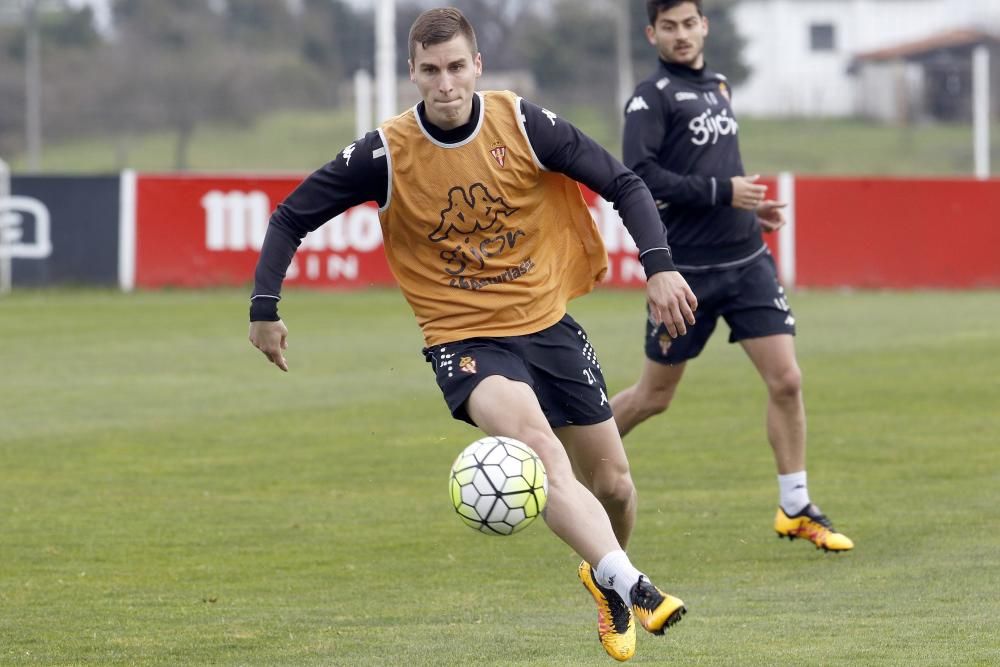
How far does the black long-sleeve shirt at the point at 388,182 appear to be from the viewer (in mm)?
5785

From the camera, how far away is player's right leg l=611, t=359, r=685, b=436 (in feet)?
26.5

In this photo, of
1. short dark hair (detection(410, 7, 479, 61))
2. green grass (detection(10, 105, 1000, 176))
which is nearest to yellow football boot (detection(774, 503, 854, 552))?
short dark hair (detection(410, 7, 479, 61))

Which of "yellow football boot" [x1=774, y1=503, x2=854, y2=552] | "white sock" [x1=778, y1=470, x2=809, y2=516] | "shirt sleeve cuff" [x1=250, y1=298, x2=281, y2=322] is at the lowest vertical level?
"yellow football boot" [x1=774, y1=503, x2=854, y2=552]

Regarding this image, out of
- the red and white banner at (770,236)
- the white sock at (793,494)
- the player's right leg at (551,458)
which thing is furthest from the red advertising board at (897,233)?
the player's right leg at (551,458)

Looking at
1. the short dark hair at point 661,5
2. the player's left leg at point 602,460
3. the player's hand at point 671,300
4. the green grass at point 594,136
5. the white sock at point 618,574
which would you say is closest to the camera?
the white sock at point 618,574

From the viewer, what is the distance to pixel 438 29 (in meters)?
5.58

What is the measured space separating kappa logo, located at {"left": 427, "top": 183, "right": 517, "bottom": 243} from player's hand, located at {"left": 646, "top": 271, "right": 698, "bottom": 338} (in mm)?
583

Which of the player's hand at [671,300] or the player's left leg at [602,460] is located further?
the player's left leg at [602,460]

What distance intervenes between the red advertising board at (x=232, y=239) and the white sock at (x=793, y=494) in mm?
13720

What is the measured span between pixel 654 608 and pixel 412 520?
3557 mm

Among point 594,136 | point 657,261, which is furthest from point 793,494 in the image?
point 594,136

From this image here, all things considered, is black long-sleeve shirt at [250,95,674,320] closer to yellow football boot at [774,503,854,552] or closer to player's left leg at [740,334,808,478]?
player's left leg at [740,334,808,478]

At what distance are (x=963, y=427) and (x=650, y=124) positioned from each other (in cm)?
429

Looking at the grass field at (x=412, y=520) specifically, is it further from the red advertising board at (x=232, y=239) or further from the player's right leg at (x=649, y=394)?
the red advertising board at (x=232, y=239)
